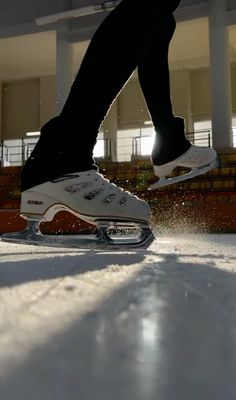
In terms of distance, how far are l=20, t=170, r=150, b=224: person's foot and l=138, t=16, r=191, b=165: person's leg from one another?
0.19 meters

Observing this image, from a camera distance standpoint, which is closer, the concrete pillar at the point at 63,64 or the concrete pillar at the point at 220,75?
the concrete pillar at the point at 220,75

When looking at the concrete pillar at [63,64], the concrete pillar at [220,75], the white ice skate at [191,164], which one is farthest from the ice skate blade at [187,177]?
the concrete pillar at [63,64]

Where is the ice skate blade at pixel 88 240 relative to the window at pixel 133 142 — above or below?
below

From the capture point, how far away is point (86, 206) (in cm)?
73

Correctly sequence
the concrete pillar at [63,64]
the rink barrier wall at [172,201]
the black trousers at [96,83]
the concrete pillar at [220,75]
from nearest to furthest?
1. the black trousers at [96,83]
2. the rink barrier wall at [172,201]
3. the concrete pillar at [220,75]
4. the concrete pillar at [63,64]

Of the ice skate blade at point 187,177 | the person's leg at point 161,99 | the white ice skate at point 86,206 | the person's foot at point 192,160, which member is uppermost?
the person's leg at point 161,99

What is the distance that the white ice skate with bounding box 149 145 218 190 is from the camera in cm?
89

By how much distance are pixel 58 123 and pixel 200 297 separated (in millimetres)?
479

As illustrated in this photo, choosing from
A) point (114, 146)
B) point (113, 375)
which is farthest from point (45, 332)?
point (114, 146)

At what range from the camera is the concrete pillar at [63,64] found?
575 centimetres

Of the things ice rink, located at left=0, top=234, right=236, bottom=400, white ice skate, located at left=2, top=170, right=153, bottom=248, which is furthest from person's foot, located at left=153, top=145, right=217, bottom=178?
ice rink, located at left=0, top=234, right=236, bottom=400

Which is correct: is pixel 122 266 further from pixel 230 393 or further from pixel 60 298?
pixel 230 393

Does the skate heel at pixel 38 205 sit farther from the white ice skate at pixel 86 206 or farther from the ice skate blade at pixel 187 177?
the ice skate blade at pixel 187 177

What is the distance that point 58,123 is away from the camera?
0.73 m
